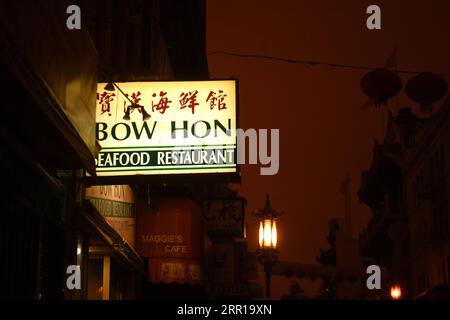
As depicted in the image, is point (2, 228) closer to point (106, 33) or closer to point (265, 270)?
point (106, 33)

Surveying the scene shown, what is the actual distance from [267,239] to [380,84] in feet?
30.2

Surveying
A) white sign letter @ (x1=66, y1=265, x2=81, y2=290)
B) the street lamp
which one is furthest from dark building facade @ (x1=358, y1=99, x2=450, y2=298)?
white sign letter @ (x1=66, y1=265, x2=81, y2=290)

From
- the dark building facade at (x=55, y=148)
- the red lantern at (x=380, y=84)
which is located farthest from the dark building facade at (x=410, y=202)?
Answer: the red lantern at (x=380, y=84)

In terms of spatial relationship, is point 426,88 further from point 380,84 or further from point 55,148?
point 55,148

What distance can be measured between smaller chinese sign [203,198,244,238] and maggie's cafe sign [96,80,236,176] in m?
12.1

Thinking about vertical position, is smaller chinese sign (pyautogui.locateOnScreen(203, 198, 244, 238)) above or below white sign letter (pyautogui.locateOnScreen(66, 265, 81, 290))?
above

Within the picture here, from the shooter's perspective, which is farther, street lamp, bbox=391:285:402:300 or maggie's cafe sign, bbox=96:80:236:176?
street lamp, bbox=391:285:402:300

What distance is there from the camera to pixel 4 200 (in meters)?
9.70

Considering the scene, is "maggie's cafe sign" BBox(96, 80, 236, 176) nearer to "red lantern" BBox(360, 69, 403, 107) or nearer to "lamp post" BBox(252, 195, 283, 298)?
"red lantern" BBox(360, 69, 403, 107)

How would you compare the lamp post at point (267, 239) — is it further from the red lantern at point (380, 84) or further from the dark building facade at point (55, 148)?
the red lantern at point (380, 84)

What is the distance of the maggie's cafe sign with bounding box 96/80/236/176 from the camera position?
12.6 meters

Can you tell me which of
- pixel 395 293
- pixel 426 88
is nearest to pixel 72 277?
pixel 426 88

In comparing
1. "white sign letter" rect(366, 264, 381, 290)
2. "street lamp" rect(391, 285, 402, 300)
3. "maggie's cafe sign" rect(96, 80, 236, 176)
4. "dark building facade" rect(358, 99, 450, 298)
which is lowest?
"white sign letter" rect(366, 264, 381, 290)

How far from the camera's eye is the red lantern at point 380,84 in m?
13.9
